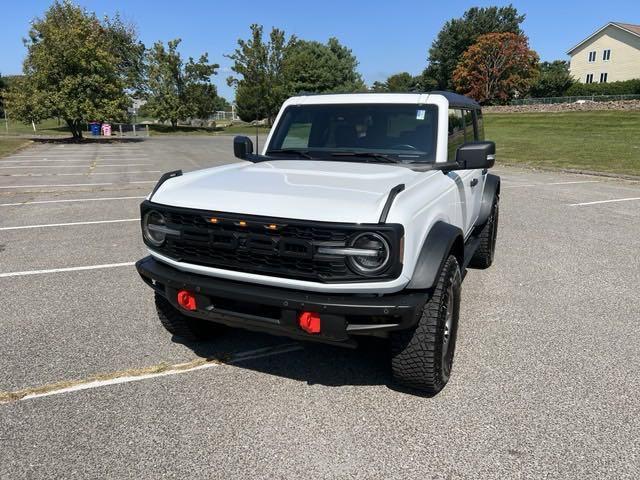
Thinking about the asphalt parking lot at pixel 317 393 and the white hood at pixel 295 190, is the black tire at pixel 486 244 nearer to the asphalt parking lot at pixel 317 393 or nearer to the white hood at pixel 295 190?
the asphalt parking lot at pixel 317 393

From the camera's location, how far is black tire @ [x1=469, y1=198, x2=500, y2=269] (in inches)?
211

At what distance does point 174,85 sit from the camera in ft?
145

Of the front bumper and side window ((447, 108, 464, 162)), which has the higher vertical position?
side window ((447, 108, 464, 162))

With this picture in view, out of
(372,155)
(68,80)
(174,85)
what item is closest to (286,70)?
(174,85)

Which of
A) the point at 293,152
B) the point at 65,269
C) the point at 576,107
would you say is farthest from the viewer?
the point at 576,107

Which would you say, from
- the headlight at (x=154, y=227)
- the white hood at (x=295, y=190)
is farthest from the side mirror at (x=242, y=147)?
the headlight at (x=154, y=227)

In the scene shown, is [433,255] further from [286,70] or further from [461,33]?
[461,33]

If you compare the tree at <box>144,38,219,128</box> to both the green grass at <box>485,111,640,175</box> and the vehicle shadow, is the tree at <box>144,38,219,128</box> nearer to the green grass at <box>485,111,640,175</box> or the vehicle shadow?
the green grass at <box>485,111,640,175</box>

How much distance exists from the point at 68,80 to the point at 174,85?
1734cm

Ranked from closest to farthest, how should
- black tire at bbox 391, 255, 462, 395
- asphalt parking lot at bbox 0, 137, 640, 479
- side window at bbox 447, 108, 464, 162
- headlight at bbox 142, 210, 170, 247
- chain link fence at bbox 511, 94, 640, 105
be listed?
1. asphalt parking lot at bbox 0, 137, 640, 479
2. black tire at bbox 391, 255, 462, 395
3. headlight at bbox 142, 210, 170, 247
4. side window at bbox 447, 108, 464, 162
5. chain link fence at bbox 511, 94, 640, 105

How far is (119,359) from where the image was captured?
3.48 metres

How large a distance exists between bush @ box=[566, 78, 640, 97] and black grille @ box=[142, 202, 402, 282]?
51.8 meters

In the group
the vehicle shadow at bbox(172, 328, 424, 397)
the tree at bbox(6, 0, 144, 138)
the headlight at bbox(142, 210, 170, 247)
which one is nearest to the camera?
the headlight at bbox(142, 210, 170, 247)

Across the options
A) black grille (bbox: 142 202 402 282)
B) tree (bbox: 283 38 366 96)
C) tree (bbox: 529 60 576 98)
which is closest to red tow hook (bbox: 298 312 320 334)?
black grille (bbox: 142 202 402 282)
